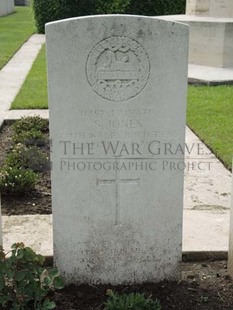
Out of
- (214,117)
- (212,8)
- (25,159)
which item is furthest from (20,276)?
(212,8)

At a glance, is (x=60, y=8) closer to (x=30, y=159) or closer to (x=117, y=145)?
(x=30, y=159)

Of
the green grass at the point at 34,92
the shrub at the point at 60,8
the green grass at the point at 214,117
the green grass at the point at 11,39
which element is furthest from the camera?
the shrub at the point at 60,8

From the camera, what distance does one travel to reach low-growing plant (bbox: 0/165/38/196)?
16.7 feet

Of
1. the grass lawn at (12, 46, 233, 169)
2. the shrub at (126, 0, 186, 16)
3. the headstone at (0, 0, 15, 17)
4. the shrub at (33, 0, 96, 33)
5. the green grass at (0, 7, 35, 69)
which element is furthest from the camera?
the headstone at (0, 0, 15, 17)

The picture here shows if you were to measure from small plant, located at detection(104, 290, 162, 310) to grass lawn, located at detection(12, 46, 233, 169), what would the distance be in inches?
119

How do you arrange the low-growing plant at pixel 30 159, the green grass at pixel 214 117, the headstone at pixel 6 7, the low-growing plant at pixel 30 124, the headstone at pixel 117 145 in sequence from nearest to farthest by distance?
the headstone at pixel 117 145 < the low-growing plant at pixel 30 159 < the green grass at pixel 214 117 < the low-growing plant at pixel 30 124 < the headstone at pixel 6 7

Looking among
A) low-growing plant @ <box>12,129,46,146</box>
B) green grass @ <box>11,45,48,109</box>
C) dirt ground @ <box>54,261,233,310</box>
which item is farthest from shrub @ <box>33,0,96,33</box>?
dirt ground @ <box>54,261,233,310</box>

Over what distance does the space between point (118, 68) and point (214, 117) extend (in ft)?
16.6

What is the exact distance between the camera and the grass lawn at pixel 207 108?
22.0 feet

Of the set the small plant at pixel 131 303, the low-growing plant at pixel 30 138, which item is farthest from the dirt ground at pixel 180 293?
the low-growing plant at pixel 30 138

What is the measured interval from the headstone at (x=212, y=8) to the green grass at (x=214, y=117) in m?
3.14

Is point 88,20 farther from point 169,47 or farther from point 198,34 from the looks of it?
point 198,34

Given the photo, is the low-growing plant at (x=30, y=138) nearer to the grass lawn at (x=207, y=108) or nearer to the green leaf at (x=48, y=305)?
the grass lawn at (x=207, y=108)

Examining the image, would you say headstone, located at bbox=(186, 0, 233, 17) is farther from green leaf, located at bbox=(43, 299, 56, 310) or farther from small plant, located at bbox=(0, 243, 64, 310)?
green leaf, located at bbox=(43, 299, 56, 310)
